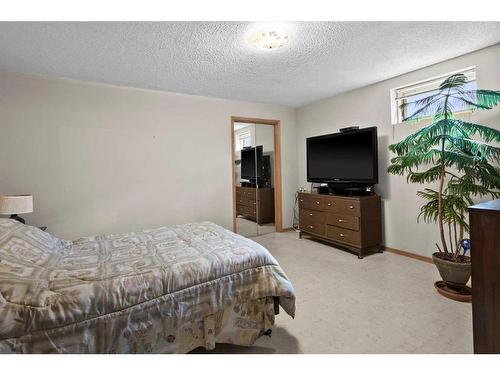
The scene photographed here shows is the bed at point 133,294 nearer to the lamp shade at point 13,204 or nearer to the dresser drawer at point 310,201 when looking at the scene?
the lamp shade at point 13,204

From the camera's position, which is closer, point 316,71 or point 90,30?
point 90,30

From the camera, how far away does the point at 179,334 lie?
144 cm

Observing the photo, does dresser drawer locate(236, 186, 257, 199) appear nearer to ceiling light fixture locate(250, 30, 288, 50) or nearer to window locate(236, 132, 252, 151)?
window locate(236, 132, 252, 151)

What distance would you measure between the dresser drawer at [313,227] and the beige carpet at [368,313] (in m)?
0.71

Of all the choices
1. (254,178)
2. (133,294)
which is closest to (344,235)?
(254,178)

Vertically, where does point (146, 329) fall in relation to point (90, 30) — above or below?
below

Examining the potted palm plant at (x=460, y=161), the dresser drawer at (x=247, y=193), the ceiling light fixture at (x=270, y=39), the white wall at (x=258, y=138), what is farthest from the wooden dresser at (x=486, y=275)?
the dresser drawer at (x=247, y=193)

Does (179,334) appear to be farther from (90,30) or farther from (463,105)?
(463,105)

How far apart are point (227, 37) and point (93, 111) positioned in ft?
7.13

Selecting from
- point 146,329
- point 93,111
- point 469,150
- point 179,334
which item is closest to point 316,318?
point 179,334

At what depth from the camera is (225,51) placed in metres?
2.46

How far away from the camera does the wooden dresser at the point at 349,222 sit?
3.26m
